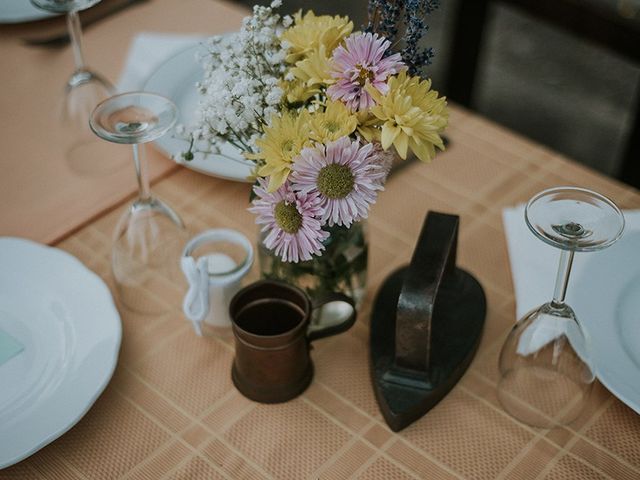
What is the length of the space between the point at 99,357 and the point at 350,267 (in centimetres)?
27

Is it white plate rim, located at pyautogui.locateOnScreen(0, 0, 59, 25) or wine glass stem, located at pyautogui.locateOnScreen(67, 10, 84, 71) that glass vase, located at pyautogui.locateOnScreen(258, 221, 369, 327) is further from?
white plate rim, located at pyautogui.locateOnScreen(0, 0, 59, 25)

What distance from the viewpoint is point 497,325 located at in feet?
2.89

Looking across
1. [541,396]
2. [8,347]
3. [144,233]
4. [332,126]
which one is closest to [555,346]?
[541,396]

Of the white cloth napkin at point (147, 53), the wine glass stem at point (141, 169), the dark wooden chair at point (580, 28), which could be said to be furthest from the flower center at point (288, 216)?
the dark wooden chair at point (580, 28)

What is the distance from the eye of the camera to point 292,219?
26.3 inches

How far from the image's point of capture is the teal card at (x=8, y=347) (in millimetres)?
808

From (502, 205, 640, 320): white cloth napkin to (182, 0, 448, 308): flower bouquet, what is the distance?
0.29 metres

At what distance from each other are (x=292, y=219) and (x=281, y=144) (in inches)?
2.5

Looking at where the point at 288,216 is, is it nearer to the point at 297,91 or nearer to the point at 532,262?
the point at 297,91

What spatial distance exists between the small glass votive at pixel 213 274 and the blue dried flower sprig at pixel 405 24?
28cm

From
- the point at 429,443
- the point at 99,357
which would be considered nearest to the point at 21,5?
the point at 99,357

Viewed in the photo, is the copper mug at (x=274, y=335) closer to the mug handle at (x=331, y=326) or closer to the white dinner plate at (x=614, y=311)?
the mug handle at (x=331, y=326)

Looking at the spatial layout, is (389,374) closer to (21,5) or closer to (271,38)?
(271,38)

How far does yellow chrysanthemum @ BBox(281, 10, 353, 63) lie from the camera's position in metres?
0.68
